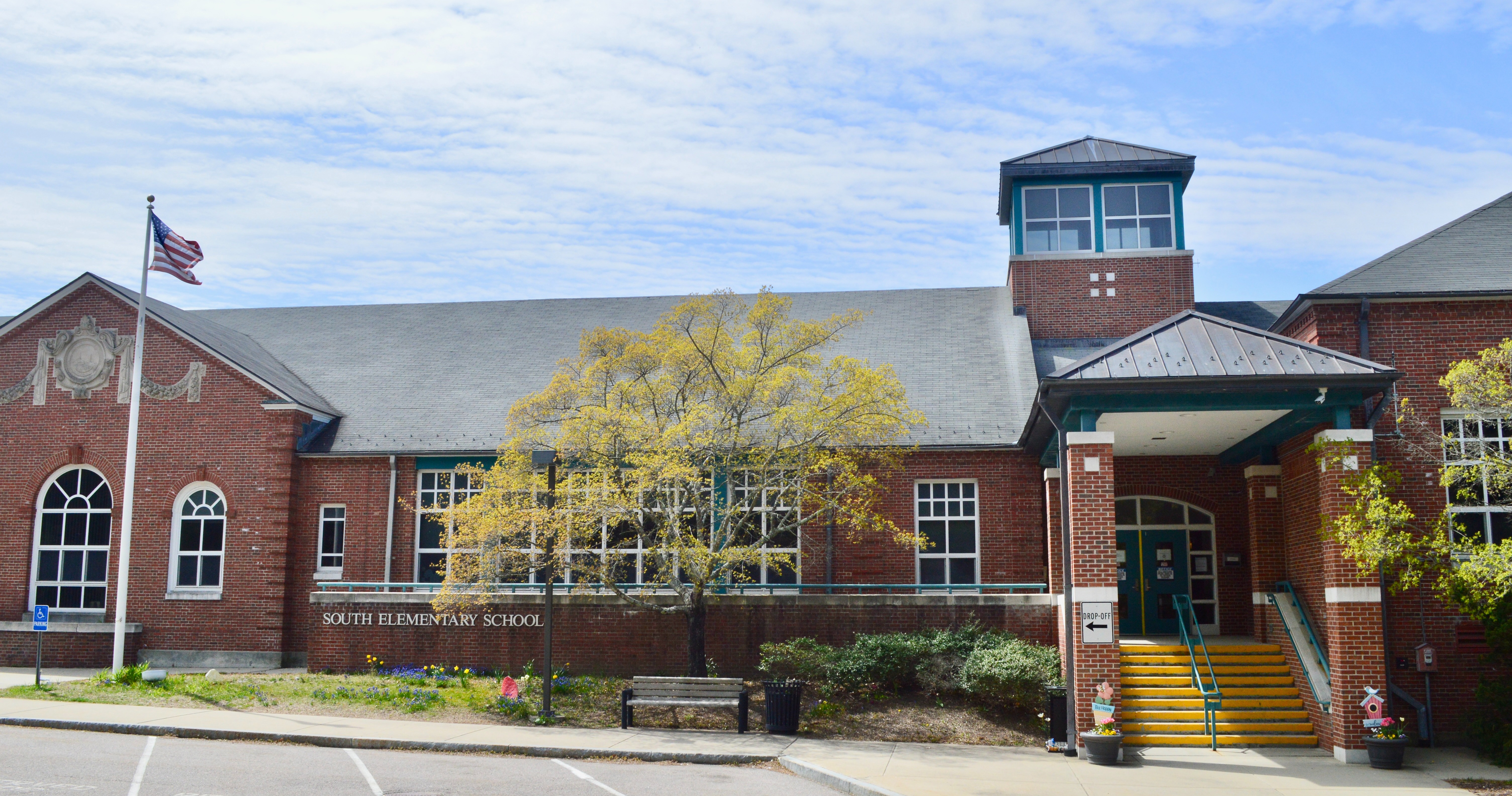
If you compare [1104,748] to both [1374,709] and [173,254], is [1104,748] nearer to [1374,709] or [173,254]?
[1374,709]

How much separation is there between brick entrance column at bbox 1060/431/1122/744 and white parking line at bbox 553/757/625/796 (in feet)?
21.6

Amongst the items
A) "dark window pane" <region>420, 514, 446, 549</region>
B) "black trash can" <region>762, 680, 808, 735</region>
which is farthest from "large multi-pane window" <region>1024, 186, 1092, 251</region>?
"dark window pane" <region>420, 514, 446, 549</region>

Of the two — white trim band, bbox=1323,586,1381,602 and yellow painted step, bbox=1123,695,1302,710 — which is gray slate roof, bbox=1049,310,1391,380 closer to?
white trim band, bbox=1323,586,1381,602

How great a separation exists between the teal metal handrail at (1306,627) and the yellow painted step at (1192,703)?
68cm

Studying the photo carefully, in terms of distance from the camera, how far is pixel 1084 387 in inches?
592

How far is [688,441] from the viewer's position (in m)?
17.9

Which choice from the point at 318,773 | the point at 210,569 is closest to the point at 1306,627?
the point at 318,773

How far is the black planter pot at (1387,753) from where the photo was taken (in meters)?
14.4

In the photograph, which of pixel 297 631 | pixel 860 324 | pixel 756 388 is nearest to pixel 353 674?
pixel 297 631

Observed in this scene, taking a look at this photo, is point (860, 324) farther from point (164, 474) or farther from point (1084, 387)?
point (164, 474)

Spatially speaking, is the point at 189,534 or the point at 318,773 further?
the point at 189,534

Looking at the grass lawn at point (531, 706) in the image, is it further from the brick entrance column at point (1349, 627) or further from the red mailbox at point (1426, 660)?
the red mailbox at point (1426, 660)

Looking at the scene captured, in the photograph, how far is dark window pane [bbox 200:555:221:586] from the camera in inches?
971

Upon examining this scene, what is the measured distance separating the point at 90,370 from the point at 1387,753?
1042 inches
